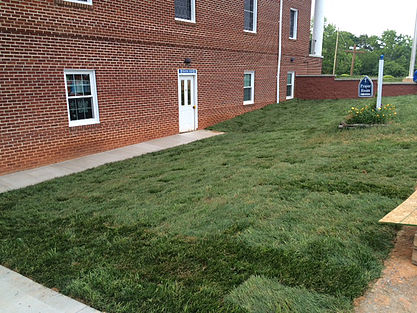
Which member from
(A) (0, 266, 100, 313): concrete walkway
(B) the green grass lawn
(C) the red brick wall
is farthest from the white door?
(A) (0, 266, 100, 313): concrete walkway

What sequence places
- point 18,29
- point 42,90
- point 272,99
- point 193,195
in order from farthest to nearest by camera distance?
point 272,99
point 42,90
point 18,29
point 193,195

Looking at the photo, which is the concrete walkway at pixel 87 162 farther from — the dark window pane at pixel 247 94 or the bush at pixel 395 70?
the bush at pixel 395 70

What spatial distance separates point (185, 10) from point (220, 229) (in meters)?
10.4

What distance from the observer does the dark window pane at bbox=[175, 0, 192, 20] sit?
1242 cm

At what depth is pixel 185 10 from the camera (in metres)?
12.8

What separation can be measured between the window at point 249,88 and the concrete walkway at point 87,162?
4.49m

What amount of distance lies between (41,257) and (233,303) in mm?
2376

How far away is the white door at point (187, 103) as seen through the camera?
42.8 ft

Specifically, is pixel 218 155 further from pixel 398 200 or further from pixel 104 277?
pixel 104 277

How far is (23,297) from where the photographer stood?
340 cm

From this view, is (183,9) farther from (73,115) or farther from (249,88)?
(73,115)

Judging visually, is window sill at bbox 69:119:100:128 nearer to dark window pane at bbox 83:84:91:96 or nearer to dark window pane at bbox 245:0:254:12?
dark window pane at bbox 83:84:91:96

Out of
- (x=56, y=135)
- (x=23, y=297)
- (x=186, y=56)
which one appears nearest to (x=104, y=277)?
(x=23, y=297)

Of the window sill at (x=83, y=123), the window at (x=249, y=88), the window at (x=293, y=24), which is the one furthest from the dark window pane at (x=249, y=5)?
the window sill at (x=83, y=123)
